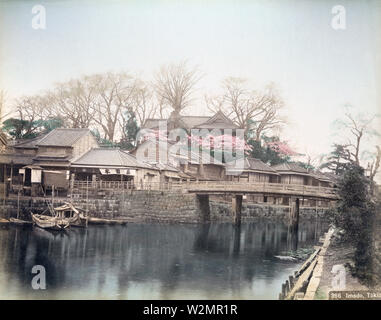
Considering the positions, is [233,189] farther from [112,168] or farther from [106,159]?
[106,159]

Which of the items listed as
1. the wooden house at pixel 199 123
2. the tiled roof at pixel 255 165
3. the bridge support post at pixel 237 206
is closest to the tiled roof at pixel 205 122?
the wooden house at pixel 199 123

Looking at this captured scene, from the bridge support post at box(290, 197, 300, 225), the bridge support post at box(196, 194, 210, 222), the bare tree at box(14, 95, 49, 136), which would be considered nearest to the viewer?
the bare tree at box(14, 95, 49, 136)

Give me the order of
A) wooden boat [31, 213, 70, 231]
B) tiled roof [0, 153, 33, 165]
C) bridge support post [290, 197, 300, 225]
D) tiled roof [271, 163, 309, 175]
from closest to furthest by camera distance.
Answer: tiled roof [0, 153, 33, 165]
tiled roof [271, 163, 309, 175]
wooden boat [31, 213, 70, 231]
bridge support post [290, 197, 300, 225]

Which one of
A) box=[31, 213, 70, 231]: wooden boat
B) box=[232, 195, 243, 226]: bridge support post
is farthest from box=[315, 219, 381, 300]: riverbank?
box=[31, 213, 70, 231]: wooden boat

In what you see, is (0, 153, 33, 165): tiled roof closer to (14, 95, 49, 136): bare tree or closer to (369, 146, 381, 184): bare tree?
(14, 95, 49, 136): bare tree

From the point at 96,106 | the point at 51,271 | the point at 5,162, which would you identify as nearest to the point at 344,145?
the point at 96,106
